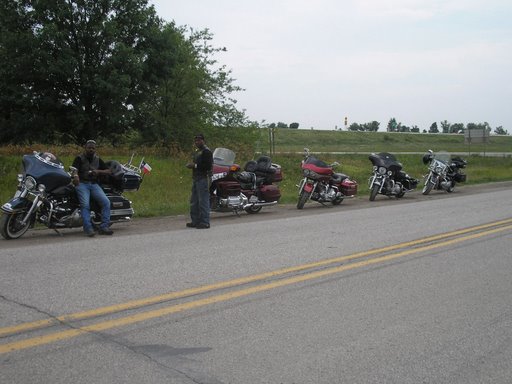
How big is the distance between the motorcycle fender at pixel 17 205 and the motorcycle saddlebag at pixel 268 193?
589 centimetres

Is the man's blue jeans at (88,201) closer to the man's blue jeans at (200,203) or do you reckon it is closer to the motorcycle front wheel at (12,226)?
the motorcycle front wheel at (12,226)

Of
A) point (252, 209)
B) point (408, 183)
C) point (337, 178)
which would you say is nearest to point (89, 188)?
point (252, 209)

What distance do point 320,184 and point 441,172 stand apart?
6425 millimetres

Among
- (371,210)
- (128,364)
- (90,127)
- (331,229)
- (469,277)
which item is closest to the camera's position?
(128,364)

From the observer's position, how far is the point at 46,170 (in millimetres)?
9945

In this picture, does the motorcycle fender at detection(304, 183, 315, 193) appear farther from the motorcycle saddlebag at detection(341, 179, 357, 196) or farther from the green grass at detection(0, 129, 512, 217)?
the green grass at detection(0, 129, 512, 217)

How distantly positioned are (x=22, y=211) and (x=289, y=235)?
4634mm

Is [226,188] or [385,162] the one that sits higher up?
[385,162]

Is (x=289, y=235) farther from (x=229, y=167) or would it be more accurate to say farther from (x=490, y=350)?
(x=490, y=350)

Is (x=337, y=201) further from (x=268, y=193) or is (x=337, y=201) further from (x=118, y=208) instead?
(x=118, y=208)

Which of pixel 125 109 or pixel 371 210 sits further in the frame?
pixel 125 109

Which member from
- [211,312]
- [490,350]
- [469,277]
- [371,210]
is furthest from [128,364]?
[371,210]

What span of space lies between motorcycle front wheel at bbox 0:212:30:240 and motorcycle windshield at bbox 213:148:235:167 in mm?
4608

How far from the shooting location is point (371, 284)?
671cm
